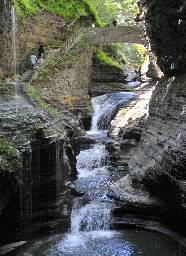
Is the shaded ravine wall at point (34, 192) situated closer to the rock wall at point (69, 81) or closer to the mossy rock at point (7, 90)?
the mossy rock at point (7, 90)

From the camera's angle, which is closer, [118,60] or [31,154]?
[31,154]

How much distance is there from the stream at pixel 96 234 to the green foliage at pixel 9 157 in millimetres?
2889

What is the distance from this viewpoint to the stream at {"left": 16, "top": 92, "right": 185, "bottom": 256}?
15.3m

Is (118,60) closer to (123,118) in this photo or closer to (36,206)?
(123,118)

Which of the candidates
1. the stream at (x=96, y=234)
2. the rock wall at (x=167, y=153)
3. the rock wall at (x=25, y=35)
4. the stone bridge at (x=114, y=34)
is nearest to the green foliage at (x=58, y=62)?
the stone bridge at (x=114, y=34)

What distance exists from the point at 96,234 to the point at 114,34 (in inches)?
965

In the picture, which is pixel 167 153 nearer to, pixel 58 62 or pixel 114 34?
pixel 58 62

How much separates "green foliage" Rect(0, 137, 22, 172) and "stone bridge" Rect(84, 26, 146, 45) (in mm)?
24041

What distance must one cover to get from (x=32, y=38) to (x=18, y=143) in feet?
74.4

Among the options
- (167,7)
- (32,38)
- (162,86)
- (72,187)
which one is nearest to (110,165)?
(72,187)

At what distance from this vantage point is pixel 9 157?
1535cm

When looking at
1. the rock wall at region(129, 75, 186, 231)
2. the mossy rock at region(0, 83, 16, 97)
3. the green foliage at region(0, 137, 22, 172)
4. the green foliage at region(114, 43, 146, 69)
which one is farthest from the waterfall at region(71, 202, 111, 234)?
the green foliage at region(114, 43, 146, 69)

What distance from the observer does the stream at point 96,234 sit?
15.3 metres

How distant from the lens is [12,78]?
29.5m
